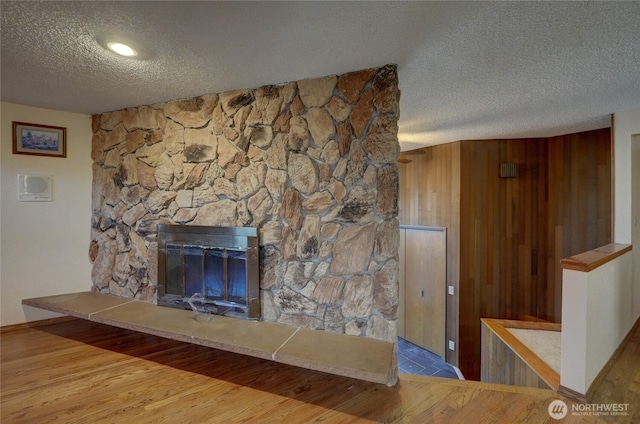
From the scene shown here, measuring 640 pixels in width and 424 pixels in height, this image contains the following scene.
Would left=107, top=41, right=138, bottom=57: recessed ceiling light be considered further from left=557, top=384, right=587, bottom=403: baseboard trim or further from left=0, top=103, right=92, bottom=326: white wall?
left=557, top=384, right=587, bottom=403: baseboard trim

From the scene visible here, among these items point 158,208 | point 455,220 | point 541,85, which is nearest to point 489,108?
point 541,85

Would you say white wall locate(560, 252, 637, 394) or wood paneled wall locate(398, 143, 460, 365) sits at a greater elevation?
wood paneled wall locate(398, 143, 460, 365)

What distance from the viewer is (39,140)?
3.10 metres

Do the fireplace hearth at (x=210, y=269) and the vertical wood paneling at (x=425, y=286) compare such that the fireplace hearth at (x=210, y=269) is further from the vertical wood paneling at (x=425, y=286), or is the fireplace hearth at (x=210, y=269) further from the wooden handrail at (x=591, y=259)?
the vertical wood paneling at (x=425, y=286)

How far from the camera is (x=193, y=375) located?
227 cm

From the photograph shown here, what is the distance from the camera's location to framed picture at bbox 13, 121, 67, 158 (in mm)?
2995

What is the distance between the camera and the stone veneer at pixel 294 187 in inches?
83.3

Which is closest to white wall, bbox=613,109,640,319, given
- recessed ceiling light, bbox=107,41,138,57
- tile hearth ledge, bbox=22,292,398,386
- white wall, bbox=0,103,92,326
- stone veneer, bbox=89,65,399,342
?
stone veneer, bbox=89,65,399,342

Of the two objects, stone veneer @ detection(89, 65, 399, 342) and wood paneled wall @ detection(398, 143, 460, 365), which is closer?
stone veneer @ detection(89, 65, 399, 342)

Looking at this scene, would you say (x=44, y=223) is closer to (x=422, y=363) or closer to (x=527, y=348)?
(x=527, y=348)

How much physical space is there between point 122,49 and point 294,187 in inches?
54.1

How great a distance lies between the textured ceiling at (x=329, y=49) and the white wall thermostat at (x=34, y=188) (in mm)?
739

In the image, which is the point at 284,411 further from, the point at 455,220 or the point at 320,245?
the point at 455,220

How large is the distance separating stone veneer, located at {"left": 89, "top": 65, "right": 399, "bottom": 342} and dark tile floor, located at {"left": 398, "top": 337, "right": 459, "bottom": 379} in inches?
122
